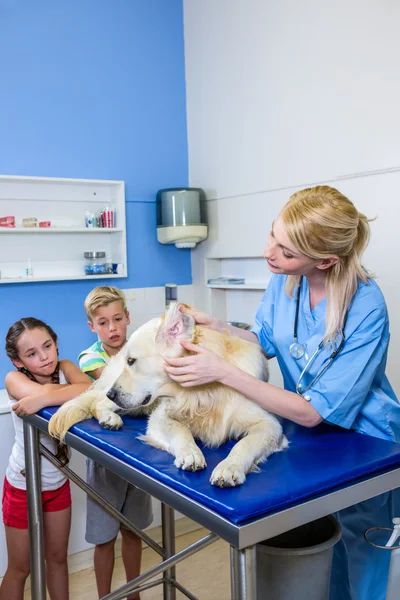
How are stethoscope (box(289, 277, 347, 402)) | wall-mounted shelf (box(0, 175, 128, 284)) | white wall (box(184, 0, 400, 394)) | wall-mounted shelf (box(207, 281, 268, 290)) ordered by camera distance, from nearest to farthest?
stethoscope (box(289, 277, 347, 402)) < white wall (box(184, 0, 400, 394)) < wall-mounted shelf (box(0, 175, 128, 284)) < wall-mounted shelf (box(207, 281, 268, 290))

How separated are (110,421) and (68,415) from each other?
16 cm

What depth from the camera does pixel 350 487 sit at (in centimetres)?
131

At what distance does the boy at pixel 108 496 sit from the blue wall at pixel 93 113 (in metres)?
1.01

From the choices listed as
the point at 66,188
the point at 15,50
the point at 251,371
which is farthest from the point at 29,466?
the point at 15,50

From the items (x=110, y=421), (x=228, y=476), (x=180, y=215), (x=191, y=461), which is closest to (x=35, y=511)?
(x=110, y=421)

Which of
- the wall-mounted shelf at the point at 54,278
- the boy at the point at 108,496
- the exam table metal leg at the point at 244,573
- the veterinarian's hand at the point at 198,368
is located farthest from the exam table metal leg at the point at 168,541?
the wall-mounted shelf at the point at 54,278

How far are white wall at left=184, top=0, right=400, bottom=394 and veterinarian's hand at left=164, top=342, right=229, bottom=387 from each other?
146 centimetres

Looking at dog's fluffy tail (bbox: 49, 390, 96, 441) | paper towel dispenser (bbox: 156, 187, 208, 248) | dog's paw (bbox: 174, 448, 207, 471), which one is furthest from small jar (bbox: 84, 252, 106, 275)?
dog's paw (bbox: 174, 448, 207, 471)

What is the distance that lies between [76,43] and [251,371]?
8.70 feet

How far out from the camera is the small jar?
11.6ft

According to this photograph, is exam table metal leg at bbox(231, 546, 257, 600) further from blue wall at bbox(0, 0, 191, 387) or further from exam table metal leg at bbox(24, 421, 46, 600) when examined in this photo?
blue wall at bbox(0, 0, 191, 387)

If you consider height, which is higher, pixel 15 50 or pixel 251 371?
pixel 15 50

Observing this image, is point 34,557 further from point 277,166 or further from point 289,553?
point 277,166

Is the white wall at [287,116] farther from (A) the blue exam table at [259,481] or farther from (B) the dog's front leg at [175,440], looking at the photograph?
(B) the dog's front leg at [175,440]
